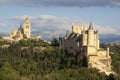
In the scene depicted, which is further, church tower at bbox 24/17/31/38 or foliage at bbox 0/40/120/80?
church tower at bbox 24/17/31/38

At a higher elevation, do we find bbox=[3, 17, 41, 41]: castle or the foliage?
bbox=[3, 17, 41, 41]: castle

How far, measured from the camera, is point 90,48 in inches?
3000

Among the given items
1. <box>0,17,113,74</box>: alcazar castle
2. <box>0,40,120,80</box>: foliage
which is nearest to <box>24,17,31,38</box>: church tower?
<box>0,40,120,80</box>: foliage

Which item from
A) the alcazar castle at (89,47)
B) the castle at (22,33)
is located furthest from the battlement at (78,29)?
the castle at (22,33)

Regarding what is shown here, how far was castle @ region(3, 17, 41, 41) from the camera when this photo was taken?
98.1 m

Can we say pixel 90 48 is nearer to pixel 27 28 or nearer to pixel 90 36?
pixel 90 36

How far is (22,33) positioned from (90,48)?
26.4m

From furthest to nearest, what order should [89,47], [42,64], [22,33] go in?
[22,33] < [42,64] < [89,47]

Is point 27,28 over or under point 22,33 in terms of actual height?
over

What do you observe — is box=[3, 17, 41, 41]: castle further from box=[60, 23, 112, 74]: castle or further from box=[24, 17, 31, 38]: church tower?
box=[60, 23, 112, 74]: castle

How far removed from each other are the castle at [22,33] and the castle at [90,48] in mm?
16579

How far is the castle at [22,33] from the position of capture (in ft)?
322

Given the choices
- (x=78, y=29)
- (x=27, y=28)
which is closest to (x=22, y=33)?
(x=27, y=28)

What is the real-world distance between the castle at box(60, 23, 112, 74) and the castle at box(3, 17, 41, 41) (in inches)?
653
